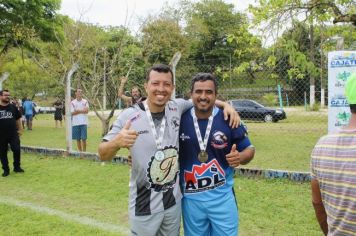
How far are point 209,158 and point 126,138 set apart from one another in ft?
2.26

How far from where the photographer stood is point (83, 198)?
6582mm

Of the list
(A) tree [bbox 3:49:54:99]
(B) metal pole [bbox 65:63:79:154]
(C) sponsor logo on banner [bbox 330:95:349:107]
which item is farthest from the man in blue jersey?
(A) tree [bbox 3:49:54:99]

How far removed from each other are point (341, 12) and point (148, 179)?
6457 millimetres

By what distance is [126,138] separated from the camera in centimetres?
276

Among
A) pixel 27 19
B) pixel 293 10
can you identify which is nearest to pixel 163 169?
pixel 293 10

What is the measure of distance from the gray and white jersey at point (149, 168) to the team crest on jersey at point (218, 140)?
297mm

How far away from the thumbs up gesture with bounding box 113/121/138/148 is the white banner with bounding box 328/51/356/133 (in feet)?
13.7

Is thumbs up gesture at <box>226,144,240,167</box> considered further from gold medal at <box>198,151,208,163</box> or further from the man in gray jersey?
the man in gray jersey

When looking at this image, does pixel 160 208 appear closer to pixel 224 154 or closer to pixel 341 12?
pixel 224 154

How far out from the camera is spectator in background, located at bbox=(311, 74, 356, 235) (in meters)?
1.92

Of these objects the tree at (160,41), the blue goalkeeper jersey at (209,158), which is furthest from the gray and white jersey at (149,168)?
the tree at (160,41)

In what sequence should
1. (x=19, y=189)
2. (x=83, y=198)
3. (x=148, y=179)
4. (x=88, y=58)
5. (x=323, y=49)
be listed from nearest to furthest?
(x=148, y=179)
(x=83, y=198)
(x=19, y=189)
(x=323, y=49)
(x=88, y=58)

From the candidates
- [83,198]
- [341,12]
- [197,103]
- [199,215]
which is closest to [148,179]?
[199,215]

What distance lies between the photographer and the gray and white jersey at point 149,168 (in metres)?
2.94
